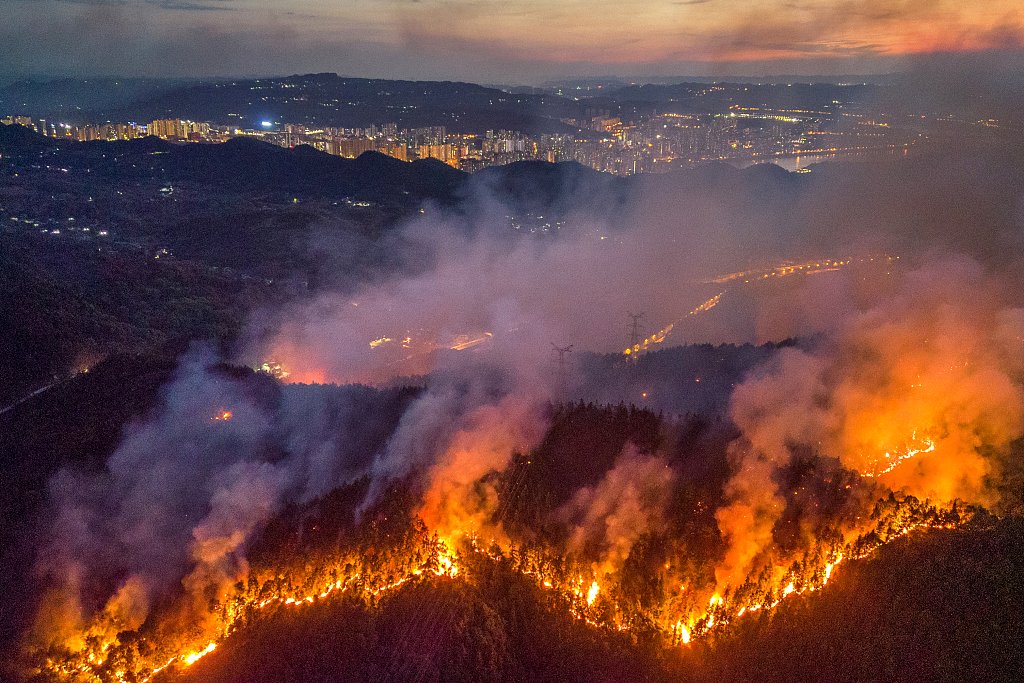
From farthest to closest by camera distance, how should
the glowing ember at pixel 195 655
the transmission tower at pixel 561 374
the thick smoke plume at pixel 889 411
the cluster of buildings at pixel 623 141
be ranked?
the cluster of buildings at pixel 623 141 → the transmission tower at pixel 561 374 → the thick smoke plume at pixel 889 411 → the glowing ember at pixel 195 655

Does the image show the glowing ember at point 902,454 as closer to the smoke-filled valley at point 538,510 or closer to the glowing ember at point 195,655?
the smoke-filled valley at point 538,510

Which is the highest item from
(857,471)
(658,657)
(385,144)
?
(385,144)

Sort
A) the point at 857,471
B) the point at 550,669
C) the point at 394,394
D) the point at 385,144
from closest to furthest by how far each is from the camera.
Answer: the point at 550,669, the point at 857,471, the point at 394,394, the point at 385,144

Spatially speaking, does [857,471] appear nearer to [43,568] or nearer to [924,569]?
[924,569]

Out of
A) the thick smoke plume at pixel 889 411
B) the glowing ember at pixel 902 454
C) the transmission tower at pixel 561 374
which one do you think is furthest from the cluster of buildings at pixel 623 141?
the glowing ember at pixel 902 454

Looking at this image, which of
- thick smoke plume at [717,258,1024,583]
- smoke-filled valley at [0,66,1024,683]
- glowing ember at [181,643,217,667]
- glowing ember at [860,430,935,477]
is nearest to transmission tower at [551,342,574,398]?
smoke-filled valley at [0,66,1024,683]

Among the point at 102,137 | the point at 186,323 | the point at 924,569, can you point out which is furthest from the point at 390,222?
the point at 102,137
